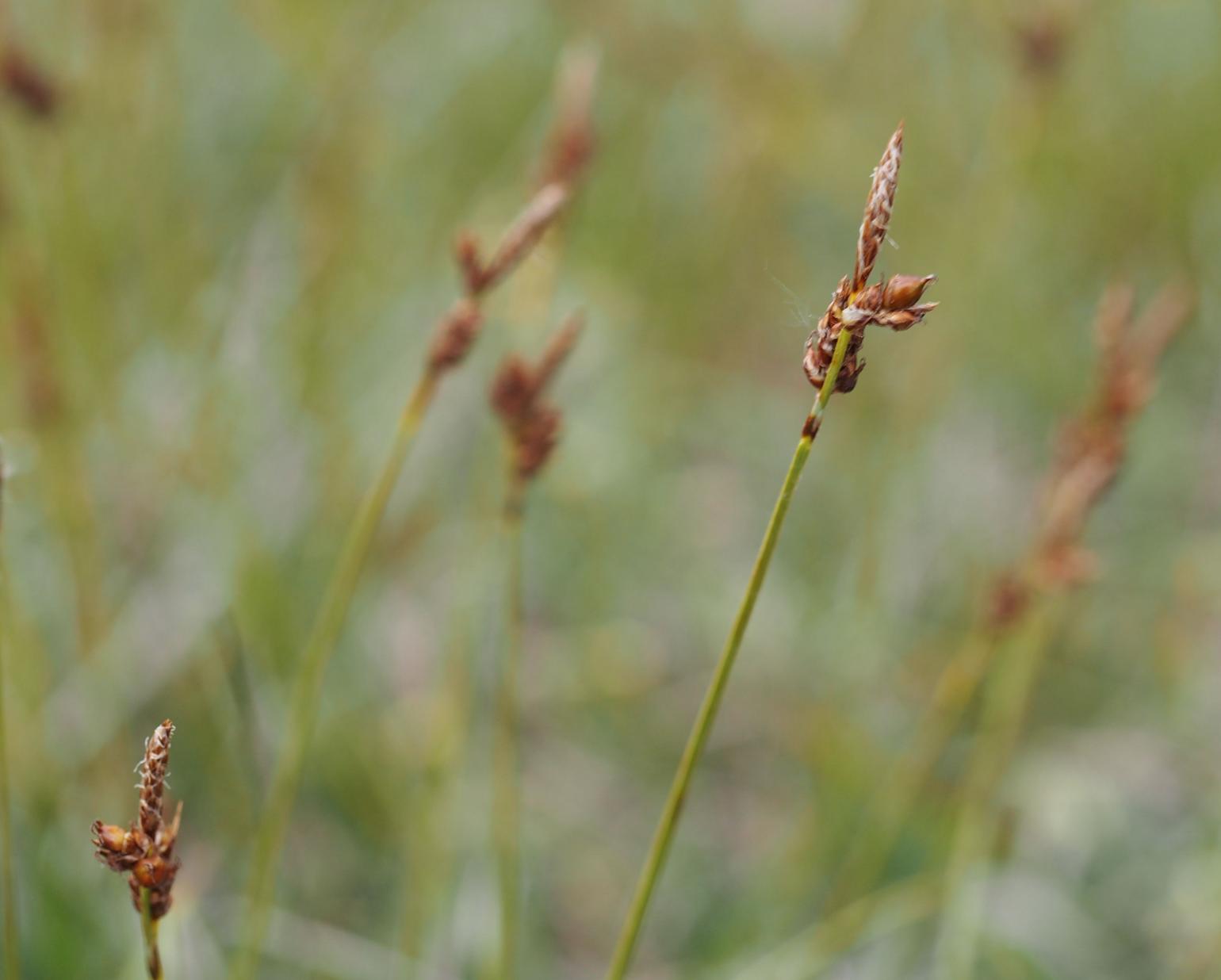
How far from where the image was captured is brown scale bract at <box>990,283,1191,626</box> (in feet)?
2.50

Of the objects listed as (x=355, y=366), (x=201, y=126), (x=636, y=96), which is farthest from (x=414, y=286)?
(x=636, y=96)

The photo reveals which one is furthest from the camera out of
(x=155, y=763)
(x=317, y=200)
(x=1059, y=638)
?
(x=317, y=200)

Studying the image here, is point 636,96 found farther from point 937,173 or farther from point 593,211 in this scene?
point 937,173

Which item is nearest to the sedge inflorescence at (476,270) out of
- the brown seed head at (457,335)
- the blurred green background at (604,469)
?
the brown seed head at (457,335)

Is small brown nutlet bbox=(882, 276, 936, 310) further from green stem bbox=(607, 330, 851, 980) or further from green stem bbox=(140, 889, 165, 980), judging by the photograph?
green stem bbox=(140, 889, 165, 980)

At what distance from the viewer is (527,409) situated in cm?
68

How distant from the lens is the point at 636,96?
254 cm

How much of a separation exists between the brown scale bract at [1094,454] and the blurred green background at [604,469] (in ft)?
0.72

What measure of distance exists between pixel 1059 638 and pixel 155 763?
1490 millimetres

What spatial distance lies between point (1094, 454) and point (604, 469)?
77 centimetres

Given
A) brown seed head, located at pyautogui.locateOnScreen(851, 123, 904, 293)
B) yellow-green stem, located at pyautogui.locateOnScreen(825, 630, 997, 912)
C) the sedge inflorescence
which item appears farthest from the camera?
yellow-green stem, located at pyautogui.locateOnScreen(825, 630, 997, 912)

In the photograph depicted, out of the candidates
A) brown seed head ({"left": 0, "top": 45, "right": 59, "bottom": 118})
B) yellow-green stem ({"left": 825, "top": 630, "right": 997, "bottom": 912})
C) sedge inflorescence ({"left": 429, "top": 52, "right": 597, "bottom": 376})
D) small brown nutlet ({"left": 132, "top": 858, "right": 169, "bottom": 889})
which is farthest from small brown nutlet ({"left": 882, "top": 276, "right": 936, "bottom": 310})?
brown seed head ({"left": 0, "top": 45, "right": 59, "bottom": 118})

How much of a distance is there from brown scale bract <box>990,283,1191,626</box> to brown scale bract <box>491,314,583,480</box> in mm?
350

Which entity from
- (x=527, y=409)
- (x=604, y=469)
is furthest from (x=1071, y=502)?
(x=604, y=469)
